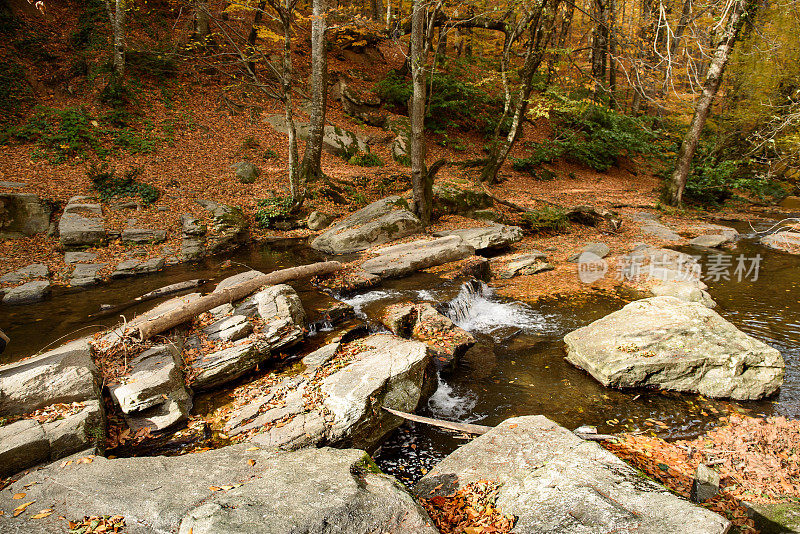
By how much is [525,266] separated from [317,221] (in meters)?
6.66

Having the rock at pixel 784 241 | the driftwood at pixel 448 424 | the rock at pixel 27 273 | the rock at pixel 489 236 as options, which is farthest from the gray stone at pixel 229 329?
the rock at pixel 784 241

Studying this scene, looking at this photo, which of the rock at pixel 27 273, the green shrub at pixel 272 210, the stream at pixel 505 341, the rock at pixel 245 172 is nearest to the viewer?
the stream at pixel 505 341

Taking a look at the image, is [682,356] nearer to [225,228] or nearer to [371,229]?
[371,229]

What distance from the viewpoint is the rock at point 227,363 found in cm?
539

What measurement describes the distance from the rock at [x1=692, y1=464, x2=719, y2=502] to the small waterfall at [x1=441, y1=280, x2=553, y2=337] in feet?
13.2

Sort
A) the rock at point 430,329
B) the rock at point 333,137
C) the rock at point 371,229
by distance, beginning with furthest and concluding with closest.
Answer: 1. the rock at point 333,137
2. the rock at point 371,229
3. the rock at point 430,329

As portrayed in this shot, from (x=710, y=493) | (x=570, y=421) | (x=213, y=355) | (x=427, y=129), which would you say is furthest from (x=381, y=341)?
(x=427, y=129)

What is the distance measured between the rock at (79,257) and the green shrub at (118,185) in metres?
→ 2.41

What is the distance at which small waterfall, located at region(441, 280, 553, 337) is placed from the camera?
788cm

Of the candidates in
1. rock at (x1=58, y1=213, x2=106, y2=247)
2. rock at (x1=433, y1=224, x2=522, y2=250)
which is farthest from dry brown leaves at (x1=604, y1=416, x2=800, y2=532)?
rock at (x1=58, y1=213, x2=106, y2=247)

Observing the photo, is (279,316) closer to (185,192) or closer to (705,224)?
(185,192)

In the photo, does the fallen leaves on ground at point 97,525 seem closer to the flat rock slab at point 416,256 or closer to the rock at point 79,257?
the flat rock slab at point 416,256

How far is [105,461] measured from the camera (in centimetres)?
369

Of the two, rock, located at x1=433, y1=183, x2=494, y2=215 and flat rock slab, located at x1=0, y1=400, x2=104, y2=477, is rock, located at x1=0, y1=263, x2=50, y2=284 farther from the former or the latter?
rock, located at x1=433, y1=183, x2=494, y2=215
